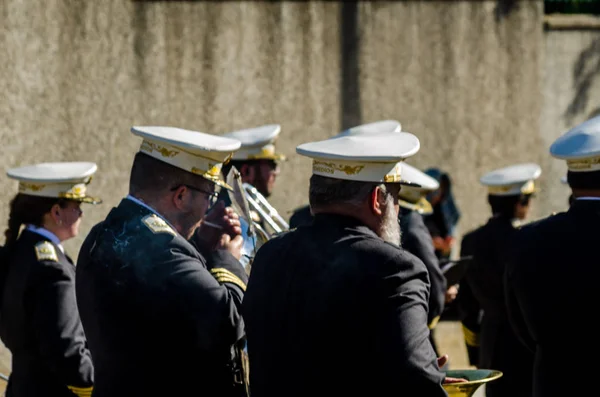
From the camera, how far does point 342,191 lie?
3344 millimetres

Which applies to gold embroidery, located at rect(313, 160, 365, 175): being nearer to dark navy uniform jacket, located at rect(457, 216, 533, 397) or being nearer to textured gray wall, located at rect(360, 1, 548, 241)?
dark navy uniform jacket, located at rect(457, 216, 533, 397)

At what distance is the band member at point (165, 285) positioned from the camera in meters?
3.53

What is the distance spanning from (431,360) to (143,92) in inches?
227

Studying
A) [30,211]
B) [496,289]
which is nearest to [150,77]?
[496,289]

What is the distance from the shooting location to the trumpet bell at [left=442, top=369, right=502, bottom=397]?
3.53 meters

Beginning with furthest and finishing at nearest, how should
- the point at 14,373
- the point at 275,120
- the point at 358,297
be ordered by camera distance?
1. the point at 275,120
2. the point at 14,373
3. the point at 358,297

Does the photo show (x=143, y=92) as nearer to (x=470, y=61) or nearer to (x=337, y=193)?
(x=470, y=61)

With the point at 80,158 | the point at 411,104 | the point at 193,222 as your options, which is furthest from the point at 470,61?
the point at 193,222

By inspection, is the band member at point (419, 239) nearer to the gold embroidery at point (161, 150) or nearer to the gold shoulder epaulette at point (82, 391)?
the gold shoulder epaulette at point (82, 391)

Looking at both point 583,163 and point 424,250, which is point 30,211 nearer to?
point 424,250

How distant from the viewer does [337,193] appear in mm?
3350

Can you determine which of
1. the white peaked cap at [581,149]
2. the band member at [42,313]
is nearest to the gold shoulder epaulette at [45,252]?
the band member at [42,313]

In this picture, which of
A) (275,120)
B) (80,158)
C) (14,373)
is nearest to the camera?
(14,373)

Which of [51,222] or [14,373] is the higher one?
[51,222]
